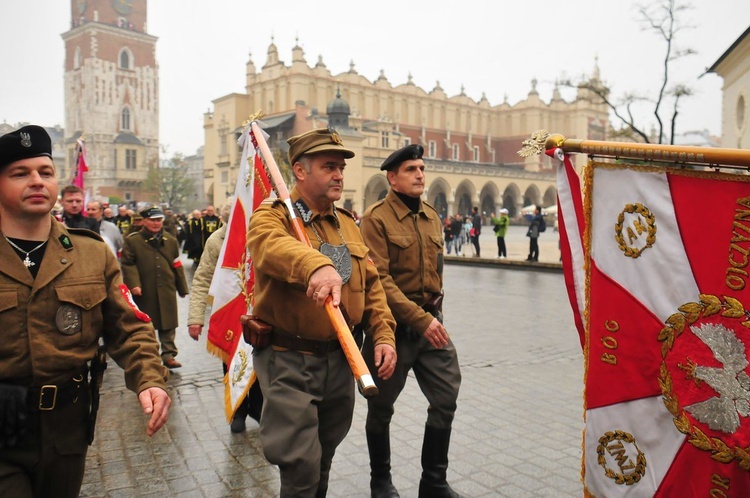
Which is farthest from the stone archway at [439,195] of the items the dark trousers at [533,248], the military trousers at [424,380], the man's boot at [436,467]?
the man's boot at [436,467]

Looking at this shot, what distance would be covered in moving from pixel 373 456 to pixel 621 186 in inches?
96.2

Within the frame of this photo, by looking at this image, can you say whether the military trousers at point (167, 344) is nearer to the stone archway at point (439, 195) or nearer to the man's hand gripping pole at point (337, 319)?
the man's hand gripping pole at point (337, 319)

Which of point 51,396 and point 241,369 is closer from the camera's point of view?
point 51,396

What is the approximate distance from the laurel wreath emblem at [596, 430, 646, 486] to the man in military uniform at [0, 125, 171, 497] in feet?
6.34

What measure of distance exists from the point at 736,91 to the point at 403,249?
26.3m

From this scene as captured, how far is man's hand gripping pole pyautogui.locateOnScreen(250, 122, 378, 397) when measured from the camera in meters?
2.74

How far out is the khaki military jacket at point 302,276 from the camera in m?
3.08

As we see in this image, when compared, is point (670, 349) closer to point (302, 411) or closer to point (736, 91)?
point (302, 411)

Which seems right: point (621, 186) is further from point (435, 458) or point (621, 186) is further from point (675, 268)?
point (435, 458)

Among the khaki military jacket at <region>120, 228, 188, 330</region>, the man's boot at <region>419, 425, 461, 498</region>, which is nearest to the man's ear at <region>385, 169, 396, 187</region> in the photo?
the man's boot at <region>419, 425, 461, 498</region>

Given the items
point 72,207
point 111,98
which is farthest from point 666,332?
point 111,98

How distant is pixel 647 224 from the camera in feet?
9.45

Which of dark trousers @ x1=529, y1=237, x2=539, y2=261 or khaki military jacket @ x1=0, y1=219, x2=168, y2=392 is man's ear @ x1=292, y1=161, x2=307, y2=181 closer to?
khaki military jacket @ x1=0, y1=219, x2=168, y2=392

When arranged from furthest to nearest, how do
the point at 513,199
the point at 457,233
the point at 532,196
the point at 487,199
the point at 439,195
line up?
1. the point at 532,196
2. the point at 513,199
3. the point at 487,199
4. the point at 439,195
5. the point at 457,233
